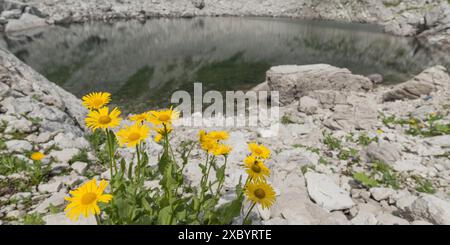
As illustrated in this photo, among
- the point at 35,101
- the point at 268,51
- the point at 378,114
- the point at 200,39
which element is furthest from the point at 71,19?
the point at 378,114

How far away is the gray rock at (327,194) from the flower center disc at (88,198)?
15.3 feet

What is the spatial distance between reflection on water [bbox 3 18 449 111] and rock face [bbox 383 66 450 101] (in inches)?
357

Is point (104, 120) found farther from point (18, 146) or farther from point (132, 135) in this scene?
point (18, 146)

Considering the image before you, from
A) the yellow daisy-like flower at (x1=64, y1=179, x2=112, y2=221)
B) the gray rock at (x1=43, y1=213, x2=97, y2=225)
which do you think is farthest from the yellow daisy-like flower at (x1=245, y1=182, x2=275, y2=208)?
the gray rock at (x1=43, y1=213, x2=97, y2=225)

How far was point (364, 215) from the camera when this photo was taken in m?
5.21

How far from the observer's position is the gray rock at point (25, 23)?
4506 cm

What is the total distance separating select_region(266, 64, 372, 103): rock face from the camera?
1686 cm

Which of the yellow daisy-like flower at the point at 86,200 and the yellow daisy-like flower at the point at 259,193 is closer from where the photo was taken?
the yellow daisy-like flower at the point at 86,200

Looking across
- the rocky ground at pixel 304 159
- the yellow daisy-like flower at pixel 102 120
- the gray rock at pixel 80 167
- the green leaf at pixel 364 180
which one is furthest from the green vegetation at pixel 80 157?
the green leaf at pixel 364 180

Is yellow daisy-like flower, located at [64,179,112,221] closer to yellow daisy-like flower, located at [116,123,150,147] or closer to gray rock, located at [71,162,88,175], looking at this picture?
yellow daisy-like flower, located at [116,123,150,147]

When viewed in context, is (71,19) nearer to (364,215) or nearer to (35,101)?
(35,101)

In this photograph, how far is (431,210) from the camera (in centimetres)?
498

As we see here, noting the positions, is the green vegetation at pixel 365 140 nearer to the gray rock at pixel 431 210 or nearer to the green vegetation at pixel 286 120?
the green vegetation at pixel 286 120
